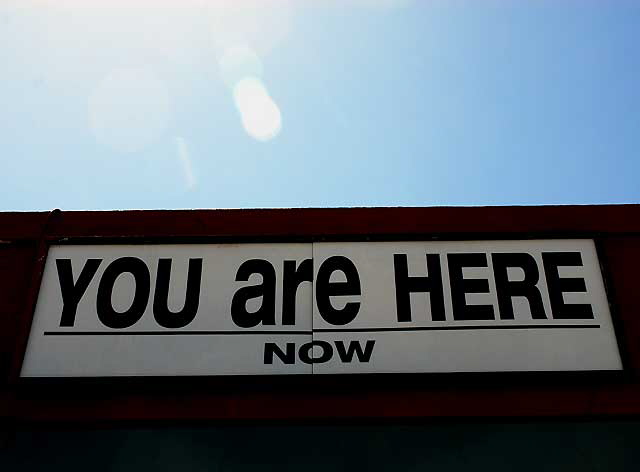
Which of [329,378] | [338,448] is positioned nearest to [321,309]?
[329,378]

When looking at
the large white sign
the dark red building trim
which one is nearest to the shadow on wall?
the dark red building trim

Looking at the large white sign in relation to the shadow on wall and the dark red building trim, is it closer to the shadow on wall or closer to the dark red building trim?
the dark red building trim

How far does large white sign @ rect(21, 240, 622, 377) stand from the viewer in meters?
4.08

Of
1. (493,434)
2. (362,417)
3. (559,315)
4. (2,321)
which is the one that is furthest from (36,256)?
(559,315)

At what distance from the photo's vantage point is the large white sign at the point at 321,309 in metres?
4.08

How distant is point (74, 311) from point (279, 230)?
55.6 inches

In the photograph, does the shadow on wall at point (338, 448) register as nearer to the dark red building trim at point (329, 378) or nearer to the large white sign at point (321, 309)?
the dark red building trim at point (329, 378)

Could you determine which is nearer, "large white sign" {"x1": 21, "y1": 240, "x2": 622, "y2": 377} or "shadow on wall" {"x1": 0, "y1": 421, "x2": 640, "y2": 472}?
"shadow on wall" {"x1": 0, "y1": 421, "x2": 640, "y2": 472}

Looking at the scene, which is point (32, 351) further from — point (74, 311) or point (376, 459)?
point (376, 459)

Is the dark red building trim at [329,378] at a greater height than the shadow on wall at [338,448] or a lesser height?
greater

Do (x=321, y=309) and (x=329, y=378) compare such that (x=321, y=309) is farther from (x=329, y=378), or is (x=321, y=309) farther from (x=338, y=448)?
(x=338, y=448)

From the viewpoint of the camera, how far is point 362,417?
155 inches

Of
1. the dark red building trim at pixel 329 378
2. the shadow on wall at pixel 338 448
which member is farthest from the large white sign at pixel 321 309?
the shadow on wall at pixel 338 448

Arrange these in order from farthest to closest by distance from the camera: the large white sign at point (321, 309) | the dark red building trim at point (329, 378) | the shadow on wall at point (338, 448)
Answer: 1. the large white sign at point (321, 309)
2. the dark red building trim at point (329, 378)
3. the shadow on wall at point (338, 448)
